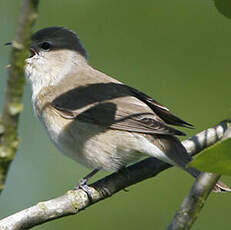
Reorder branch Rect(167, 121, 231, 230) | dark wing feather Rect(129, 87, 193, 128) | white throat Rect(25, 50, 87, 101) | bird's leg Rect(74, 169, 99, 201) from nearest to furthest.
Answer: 1. branch Rect(167, 121, 231, 230)
2. bird's leg Rect(74, 169, 99, 201)
3. dark wing feather Rect(129, 87, 193, 128)
4. white throat Rect(25, 50, 87, 101)

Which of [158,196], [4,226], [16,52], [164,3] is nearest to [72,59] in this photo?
[164,3]

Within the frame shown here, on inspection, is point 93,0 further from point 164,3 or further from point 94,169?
point 94,169

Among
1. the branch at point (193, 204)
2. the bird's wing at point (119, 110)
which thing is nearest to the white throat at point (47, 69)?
the bird's wing at point (119, 110)

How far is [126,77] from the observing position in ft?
11.7

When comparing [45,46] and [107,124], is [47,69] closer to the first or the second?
[45,46]

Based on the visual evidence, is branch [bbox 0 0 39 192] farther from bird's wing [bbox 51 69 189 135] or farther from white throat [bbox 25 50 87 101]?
white throat [bbox 25 50 87 101]

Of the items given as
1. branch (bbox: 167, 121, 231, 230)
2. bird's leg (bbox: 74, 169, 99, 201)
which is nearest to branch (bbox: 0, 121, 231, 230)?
bird's leg (bbox: 74, 169, 99, 201)

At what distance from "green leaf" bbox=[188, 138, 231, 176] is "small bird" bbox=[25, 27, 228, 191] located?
1802 millimetres

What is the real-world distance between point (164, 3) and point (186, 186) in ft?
3.99

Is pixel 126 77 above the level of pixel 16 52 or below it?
below

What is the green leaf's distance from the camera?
3.52 ft

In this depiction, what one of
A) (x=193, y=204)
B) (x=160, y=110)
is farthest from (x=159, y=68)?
(x=193, y=204)

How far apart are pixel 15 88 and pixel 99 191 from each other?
1.97 meters

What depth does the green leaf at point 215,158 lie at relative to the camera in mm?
1072
